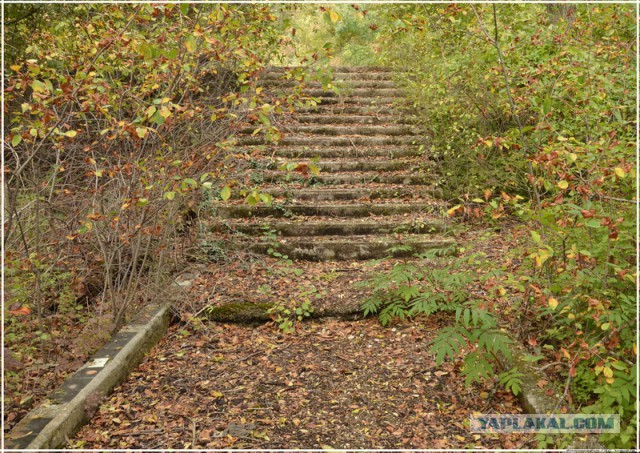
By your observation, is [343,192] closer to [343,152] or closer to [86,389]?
[343,152]

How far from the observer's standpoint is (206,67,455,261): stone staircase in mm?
5809

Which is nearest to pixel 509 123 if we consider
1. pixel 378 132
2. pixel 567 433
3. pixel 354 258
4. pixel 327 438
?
pixel 378 132

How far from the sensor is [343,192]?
22.2ft

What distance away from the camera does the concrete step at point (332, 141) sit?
785 cm

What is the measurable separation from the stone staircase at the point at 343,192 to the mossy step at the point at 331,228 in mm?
13

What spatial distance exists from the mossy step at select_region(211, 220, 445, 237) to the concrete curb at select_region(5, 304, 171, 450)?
1.95m

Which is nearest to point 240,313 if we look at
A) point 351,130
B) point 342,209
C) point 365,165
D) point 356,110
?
point 342,209

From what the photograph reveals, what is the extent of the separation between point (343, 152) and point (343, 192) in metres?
1.16

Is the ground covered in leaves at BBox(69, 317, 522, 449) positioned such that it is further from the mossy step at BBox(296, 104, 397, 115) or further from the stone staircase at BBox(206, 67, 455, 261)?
the mossy step at BBox(296, 104, 397, 115)

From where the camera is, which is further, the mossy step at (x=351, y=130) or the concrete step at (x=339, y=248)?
the mossy step at (x=351, y=130)

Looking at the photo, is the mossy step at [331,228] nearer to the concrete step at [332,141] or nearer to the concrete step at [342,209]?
the concrete step at [342,209]

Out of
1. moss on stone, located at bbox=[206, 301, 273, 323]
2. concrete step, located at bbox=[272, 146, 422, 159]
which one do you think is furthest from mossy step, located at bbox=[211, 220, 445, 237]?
concrete step, located at bbox=[272, 146, 422, 159]

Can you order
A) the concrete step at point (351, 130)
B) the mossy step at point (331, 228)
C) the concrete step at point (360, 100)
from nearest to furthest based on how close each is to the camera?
the mossy step at point (331, 228) → the concrete step at point (351, 130) → the concrete step at point (360, 100)

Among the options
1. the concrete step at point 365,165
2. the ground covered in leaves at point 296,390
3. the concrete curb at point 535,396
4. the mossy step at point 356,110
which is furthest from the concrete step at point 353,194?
the concrete curb at point 535,396
